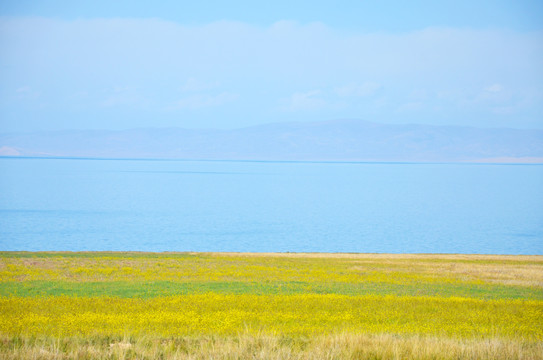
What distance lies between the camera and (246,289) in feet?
79.0

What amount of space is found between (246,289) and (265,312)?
234 inches

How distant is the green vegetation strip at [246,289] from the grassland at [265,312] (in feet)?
0.14

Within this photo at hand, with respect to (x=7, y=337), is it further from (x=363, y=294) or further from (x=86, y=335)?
(x=363, y=294)

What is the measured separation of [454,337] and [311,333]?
3513 millimetres

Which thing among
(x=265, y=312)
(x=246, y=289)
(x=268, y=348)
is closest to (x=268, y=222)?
(x=246, y=289)

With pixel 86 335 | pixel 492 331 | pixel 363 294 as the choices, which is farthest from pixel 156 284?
pixel 492 331

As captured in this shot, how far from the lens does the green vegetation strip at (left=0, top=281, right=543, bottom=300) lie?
882 inches

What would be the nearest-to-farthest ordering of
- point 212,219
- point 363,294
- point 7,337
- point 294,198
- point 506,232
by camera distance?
point 7,337 < point 363,294 < point 506,232 < point 212,219 < point 294,198

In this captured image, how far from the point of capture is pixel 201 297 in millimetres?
21125

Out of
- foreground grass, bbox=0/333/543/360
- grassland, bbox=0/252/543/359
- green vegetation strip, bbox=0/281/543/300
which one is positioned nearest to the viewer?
foreground grass, bbox=0/333/543/360

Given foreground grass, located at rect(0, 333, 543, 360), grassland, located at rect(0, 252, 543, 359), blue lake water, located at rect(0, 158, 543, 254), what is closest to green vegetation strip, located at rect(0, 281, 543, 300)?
grassland, located at rect(0, 252, 543, 359)

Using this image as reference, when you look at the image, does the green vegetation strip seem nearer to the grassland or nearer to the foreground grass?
the grassland

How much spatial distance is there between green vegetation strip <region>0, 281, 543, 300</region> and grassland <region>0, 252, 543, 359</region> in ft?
0.14

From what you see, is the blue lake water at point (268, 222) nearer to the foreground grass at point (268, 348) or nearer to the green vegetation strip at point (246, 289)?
the green vegetation strip at point (246, 289)
